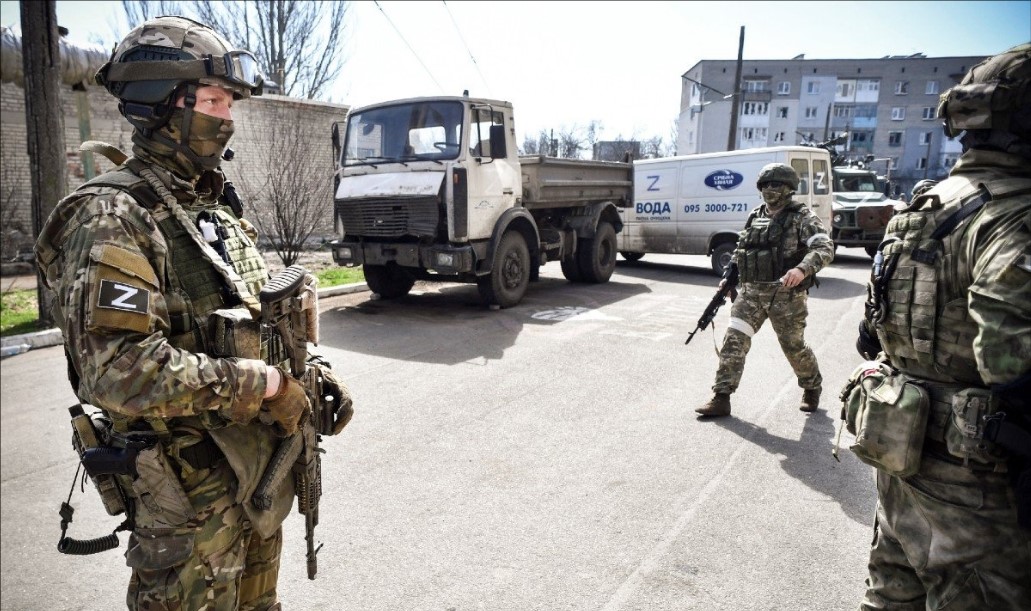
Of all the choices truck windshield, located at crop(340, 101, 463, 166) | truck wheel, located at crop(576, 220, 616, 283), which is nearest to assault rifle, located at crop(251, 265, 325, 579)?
truck windshield, located at crop(340, 101, 463, 166)

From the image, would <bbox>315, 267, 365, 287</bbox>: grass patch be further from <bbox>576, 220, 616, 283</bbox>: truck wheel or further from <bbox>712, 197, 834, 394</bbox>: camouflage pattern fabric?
<bbox>712, 197, 834, 394</bbox>: camouflage pattern fabric

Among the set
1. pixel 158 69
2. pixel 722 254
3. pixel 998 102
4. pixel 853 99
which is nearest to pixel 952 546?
pixel 998 102

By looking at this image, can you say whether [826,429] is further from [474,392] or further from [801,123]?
[801,123]

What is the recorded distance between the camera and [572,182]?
9492mm

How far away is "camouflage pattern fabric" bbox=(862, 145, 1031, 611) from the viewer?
146 centimetres

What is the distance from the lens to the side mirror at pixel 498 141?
7352mm

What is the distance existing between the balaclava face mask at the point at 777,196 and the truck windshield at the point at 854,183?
11652 mm

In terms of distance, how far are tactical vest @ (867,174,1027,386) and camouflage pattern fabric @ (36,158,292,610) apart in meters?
1.76

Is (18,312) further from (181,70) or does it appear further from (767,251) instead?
(767,251)

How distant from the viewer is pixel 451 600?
93.2 inches

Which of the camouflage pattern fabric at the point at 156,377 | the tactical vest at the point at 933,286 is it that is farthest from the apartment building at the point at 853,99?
the camouflage pattern fabric at the point at 156,377

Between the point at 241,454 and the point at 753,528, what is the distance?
7.57ft

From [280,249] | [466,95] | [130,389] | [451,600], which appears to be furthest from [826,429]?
[280,249]

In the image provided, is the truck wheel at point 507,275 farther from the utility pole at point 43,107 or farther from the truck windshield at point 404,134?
the utility pole at point 43,107
